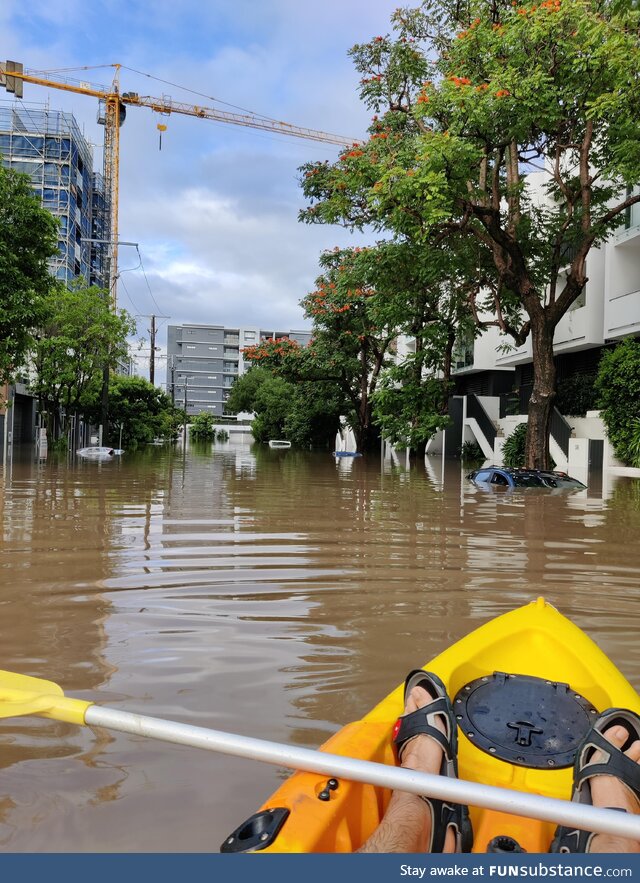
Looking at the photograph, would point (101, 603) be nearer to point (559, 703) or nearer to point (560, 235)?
point (559, 703)

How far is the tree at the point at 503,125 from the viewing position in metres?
11.6

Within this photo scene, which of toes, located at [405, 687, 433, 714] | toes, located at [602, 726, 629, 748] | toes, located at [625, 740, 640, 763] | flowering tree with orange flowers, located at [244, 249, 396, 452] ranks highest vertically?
flowering tree with orange flowers, located at [244, 249, 396, 452]

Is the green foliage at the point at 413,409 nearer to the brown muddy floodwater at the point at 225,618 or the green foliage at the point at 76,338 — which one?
the brown muddy floodwater at the point at 225,618

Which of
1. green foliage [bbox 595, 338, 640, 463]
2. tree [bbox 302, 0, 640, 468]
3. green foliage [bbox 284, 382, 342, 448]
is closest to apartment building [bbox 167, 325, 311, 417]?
green foliage [bbox 284, 382, 342, 448]

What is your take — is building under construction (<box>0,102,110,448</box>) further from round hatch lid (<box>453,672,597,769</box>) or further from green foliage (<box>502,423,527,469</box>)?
round hatch lid (<box>453,672,597,769</box>)

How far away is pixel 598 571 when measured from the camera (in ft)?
21.7

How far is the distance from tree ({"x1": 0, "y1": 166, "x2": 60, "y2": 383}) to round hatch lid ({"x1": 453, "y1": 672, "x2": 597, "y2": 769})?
51.5ft

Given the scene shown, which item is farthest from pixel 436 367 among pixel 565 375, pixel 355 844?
pixel 355 844

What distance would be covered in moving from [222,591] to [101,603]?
0.94 metres

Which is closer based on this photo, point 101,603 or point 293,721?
point 293,721

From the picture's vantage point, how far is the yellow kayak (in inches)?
77.6

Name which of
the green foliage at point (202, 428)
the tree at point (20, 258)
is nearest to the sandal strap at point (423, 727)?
the tree at point (20, 258)

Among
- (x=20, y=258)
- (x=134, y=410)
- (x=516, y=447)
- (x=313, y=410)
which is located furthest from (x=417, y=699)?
(x=134, y=410)

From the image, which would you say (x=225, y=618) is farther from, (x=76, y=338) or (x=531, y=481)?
(x=76, y=338)
